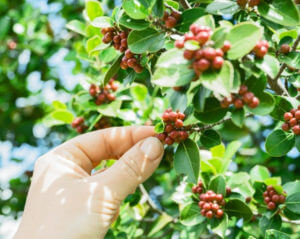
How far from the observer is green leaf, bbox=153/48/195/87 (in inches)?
47.5

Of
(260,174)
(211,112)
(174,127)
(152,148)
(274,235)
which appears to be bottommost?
(260,174)

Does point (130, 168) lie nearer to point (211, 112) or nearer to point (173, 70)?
point (211, 112)

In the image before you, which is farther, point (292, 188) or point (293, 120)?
point (292, 188)

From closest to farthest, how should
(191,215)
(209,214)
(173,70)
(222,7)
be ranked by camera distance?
(173,70), (222,7), (209,214), (191,215)

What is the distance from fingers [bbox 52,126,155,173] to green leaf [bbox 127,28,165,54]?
0.70 m

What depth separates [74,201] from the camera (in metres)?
1.73

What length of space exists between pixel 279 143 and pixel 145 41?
2.39 feet

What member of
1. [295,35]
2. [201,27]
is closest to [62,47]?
[295,35]

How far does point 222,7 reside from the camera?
1438 mm

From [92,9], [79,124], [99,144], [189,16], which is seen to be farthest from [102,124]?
[189,16]

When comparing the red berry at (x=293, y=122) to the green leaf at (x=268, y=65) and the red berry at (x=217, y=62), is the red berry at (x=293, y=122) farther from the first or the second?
the red berry at (x=217, y=62)

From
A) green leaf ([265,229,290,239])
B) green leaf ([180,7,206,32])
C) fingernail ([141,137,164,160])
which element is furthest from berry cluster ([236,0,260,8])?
green leaf ([265,229,290,239])

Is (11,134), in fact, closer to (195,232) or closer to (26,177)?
(26,177)

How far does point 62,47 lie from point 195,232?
2.65 m
